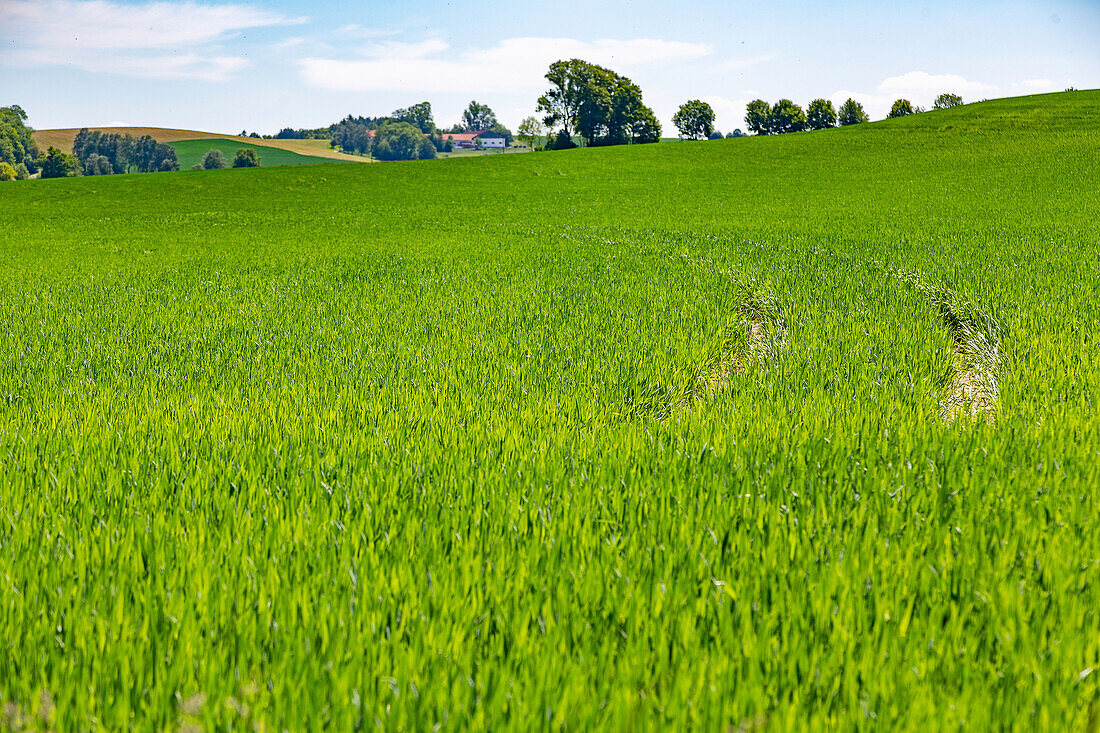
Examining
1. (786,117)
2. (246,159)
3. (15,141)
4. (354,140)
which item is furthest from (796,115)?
(15,141)

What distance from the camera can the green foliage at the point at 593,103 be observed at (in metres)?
91.0

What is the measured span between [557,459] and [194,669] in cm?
195

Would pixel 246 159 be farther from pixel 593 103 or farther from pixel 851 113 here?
pixel 851 113

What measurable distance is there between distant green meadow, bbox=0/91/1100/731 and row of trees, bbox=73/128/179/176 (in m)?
117

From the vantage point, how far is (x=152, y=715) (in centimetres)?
171

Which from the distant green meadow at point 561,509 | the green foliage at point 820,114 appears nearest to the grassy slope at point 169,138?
the green foliage at point 820,114

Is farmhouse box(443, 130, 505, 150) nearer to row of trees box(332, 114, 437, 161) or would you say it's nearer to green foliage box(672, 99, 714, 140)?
row of trees box(332, 114, 437, 161)

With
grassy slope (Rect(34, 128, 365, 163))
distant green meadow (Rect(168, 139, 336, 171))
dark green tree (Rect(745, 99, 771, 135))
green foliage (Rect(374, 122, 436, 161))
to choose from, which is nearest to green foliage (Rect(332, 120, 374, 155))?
green foliage (Rect(374, 122, 436, 161))

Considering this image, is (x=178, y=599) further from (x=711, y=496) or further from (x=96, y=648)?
(x=711, y=496)

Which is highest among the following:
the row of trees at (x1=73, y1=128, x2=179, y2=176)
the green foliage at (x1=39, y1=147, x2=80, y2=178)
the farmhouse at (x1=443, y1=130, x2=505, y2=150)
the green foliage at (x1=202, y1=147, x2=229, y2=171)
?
the farmhouse at (x1=443, y1=130, x2=505, y2=150)

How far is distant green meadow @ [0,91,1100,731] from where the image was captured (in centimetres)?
181

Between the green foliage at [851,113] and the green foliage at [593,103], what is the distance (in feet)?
143

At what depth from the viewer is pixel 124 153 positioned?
108m

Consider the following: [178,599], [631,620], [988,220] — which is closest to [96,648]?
[178,599]
